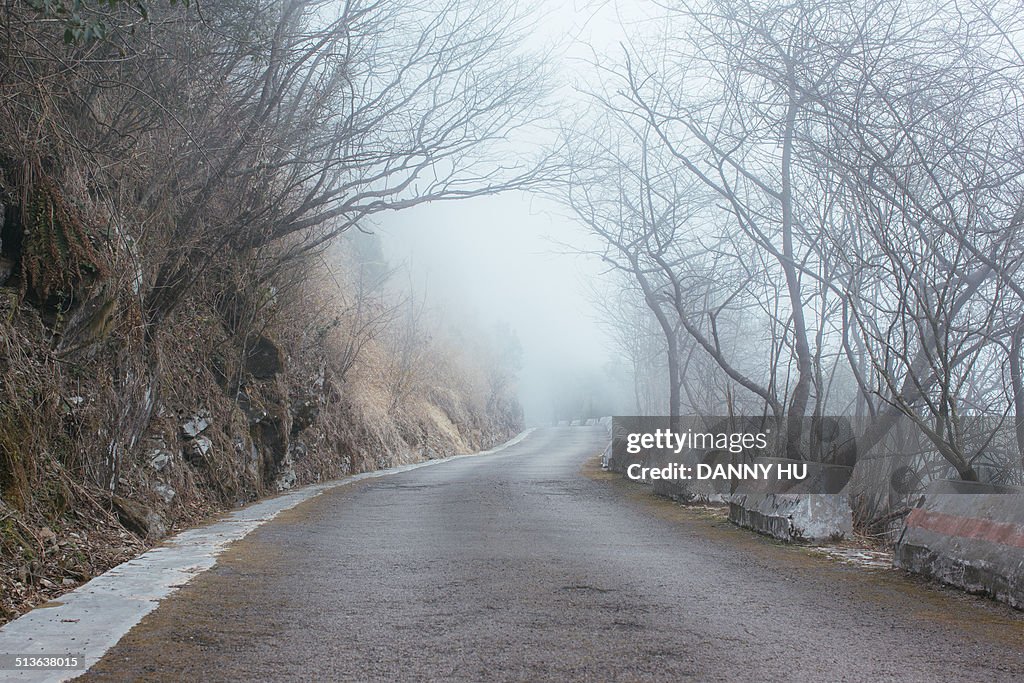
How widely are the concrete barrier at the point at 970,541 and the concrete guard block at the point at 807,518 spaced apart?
189 centimetres

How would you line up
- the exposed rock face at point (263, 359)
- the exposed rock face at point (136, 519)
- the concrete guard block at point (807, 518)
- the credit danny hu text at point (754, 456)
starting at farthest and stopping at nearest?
the exposed rock face at point (263, 359) < the credit danny hu text at point (754, 456) < the concrete guard block at point (807, 518) < the exposed rock face at point (136, 519)

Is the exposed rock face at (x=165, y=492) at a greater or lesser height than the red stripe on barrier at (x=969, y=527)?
lesser

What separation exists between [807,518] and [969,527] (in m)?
3.10

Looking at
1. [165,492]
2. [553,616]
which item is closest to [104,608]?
[553,616]

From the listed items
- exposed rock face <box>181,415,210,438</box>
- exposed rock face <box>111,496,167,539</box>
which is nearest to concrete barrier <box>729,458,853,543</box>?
exposed rock face <box>111,496,167,539</box>

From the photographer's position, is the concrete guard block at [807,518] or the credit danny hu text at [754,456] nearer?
the concrete guard block at [807,518]

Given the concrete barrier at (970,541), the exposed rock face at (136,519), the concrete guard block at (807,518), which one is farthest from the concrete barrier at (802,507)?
the exposed rock face at (136,519)

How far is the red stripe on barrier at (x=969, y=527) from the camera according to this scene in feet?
20.8

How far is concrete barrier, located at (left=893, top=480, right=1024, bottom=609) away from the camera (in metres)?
6.29

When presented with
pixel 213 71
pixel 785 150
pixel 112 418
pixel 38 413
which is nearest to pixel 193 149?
pixel 213 71

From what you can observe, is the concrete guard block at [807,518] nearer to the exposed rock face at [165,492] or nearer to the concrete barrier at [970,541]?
the concrete barrier at [970,541]

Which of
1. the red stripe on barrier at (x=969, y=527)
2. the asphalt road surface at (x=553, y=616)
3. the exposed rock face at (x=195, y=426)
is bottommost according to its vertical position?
the asphalt road surface at (x=553, y=616)

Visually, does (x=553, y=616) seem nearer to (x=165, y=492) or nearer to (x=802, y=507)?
(x=802, y=507)

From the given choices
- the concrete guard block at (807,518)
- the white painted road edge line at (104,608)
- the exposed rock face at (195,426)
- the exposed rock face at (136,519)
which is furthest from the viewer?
the exposed rock face at (195,426)
